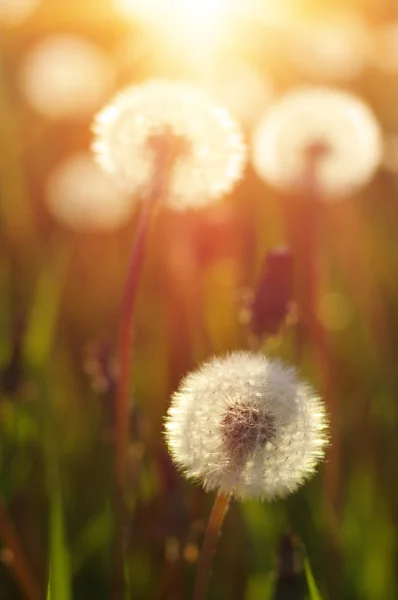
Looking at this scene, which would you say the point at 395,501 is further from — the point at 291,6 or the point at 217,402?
the point at 291,6

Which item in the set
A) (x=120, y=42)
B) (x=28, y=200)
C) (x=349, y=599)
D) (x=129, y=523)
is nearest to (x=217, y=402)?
(x=129, y=523)

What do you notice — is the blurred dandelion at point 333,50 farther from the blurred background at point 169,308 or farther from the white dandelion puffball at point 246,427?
the white dandelion puffball at point 246,427

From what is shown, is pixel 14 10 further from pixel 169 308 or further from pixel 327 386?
pixel 327 386

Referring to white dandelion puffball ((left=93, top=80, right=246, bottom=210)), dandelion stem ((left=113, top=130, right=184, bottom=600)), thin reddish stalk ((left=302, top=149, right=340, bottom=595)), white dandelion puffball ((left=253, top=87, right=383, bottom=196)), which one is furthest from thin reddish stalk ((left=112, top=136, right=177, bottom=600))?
white dandelion puffball ((left=253, top=87, right=383, bottom=196))

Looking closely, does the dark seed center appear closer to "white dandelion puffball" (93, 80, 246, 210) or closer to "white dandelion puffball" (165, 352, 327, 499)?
"white dandelion puffball" (165, 352, 327, 499)

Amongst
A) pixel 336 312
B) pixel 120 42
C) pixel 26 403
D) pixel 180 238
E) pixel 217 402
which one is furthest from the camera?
pixel 120 42

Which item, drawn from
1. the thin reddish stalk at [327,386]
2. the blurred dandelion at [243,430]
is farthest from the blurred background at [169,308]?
the blurred dandelion at [243,430]

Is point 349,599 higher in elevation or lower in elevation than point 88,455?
lower
